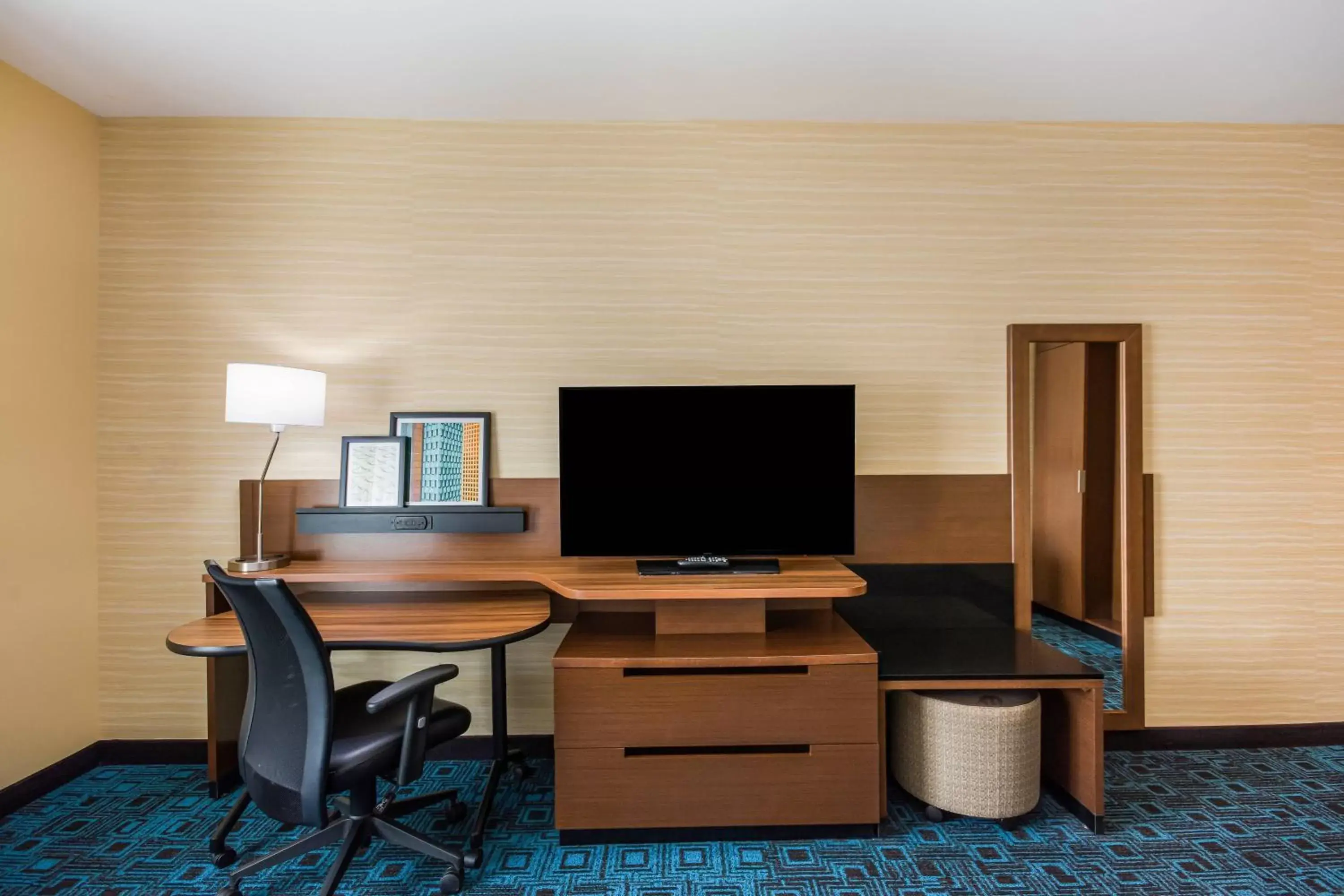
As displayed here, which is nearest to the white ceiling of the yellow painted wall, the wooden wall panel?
the yellow painted wall

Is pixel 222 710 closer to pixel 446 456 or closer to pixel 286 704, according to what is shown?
pixel 286 704

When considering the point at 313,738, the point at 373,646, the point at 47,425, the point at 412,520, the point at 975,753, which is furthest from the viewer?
the point at 412,520

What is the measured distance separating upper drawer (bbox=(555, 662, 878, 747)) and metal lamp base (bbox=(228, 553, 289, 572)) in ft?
4.06

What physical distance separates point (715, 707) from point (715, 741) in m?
0.11

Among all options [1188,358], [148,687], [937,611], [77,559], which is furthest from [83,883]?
[1188,358]

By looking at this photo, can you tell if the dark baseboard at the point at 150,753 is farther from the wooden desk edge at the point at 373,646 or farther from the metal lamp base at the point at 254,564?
the wooden desk edge at the point at 373,646

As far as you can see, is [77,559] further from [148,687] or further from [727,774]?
[727,774]

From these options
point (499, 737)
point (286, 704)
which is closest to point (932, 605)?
point (499, 737)

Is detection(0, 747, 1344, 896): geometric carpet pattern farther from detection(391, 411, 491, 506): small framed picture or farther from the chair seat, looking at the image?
detection(391, 411, 491, 506): small framed picture

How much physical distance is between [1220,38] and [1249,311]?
3.89ft

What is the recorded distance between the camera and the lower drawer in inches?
88.5

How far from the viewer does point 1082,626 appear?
9.72 feet

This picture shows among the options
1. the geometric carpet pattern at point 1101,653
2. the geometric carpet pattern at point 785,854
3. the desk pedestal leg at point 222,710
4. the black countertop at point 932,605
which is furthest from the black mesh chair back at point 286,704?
the geometric carpet pattern at point 1101,653

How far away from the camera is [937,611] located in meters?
2.87
